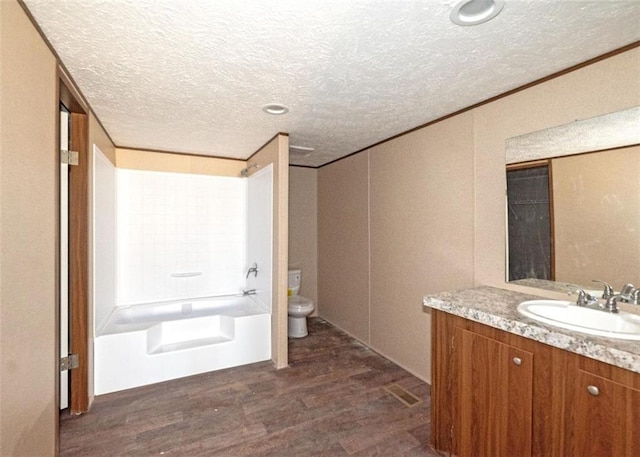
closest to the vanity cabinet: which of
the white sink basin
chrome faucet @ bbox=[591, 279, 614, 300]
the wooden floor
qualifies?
the white sink basin

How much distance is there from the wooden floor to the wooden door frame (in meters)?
0.22

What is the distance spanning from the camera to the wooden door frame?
2104 millimetres

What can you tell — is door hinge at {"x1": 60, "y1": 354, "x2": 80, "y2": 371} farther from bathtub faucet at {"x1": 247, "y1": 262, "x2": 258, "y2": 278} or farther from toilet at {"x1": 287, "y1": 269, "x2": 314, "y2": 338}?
toilet at {"x1": 287, "y1": 269, "x2": 314, "y2": 338}

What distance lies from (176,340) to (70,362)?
3.11 ft

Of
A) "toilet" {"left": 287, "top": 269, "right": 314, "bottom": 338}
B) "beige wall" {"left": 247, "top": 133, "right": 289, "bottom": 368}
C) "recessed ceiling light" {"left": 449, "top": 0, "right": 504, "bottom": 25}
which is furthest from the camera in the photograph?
"toilet" {"left": 287, "top": 269, "right": 314, "bottom": 338}

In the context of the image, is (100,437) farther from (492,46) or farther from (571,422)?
(492,46)

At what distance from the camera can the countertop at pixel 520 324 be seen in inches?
41.4

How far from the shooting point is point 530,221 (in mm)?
1871

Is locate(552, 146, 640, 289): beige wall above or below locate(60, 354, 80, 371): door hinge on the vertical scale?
above

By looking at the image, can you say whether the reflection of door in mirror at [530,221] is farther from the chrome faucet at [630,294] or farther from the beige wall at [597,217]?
the chrome faucet at [630,294]

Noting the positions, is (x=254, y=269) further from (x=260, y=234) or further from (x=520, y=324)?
(x=520, y=324)

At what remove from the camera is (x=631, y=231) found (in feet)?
4.76

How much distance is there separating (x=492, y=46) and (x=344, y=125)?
1.36m

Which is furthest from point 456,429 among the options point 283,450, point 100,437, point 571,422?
point 100,437
